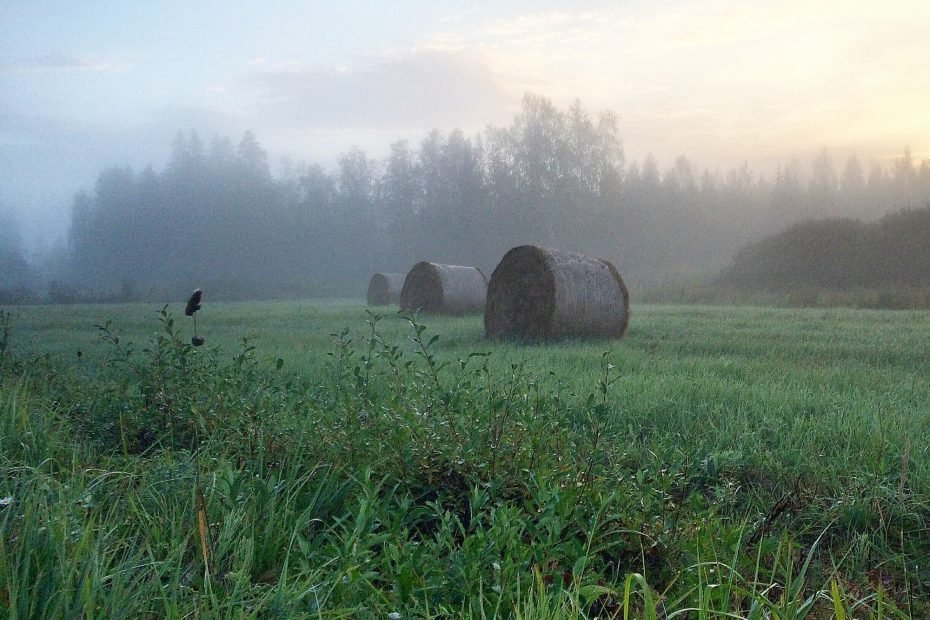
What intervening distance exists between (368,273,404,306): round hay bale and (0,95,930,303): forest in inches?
45.6

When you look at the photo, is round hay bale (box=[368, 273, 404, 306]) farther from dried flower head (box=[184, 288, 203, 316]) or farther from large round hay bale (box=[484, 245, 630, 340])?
dried flower head (box=[184, 288, 203, 316])

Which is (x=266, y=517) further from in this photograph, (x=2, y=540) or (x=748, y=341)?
(x=748, y=341)

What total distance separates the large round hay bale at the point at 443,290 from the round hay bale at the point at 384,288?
3.48 meters

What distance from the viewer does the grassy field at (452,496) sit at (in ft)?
7.36

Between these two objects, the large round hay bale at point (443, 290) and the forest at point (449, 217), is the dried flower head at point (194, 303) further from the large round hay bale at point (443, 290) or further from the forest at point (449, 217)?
the large round hay bale at point (443, 290)

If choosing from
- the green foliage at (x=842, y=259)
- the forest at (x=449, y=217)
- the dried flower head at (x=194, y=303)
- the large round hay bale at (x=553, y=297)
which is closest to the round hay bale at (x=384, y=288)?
the forest at (x=449, y=217)

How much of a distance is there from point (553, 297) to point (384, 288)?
28.0ft

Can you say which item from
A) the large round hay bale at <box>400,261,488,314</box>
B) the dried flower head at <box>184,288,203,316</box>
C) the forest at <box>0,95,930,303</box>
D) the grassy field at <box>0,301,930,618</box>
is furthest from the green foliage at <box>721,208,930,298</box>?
the dried flower head at <box>184,288,203,316</box>

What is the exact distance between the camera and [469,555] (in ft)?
7.87

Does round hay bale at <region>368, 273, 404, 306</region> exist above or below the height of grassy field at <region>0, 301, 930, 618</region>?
above

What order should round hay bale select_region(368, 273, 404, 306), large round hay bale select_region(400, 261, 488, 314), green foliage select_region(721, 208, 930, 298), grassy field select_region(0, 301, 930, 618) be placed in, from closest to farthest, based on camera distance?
grassy field select_region(0, 301, 930, 618), large round hay bale select_region(400, 261, 488, 314), green foliage select_region(721, 208, 930, 298), round hay bale select_region(368, 273, 404, 306)

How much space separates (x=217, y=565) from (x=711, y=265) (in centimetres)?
1788

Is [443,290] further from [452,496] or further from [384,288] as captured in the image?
[452,496]

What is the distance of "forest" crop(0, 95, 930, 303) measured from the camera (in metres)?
8.56
